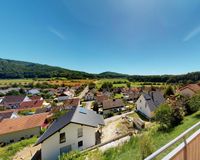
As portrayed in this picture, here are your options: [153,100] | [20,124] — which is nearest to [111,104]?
[153,100]

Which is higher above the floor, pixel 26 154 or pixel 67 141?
pixel 67 141

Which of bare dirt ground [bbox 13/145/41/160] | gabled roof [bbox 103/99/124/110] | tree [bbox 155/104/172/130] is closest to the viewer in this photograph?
tree [bbox 155/104/172/130]

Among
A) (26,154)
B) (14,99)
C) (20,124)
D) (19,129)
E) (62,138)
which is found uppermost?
(62,138)

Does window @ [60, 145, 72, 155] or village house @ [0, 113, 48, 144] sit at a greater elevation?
window @ [60, 145, 72, 155]

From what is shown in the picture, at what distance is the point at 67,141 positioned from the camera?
16.6 m

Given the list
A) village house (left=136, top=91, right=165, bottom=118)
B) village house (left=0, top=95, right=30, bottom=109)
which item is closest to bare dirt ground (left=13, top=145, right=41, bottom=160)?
village house (left=136, top=91, right=165, bottom=118)

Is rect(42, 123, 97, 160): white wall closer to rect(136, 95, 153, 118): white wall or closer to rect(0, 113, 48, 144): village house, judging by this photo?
rect(0, 113, 48, 144): village house

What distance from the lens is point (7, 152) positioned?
18797 mm

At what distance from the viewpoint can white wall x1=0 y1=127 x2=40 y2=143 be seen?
89.8ft

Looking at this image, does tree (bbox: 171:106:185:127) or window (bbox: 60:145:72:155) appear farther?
window (bbox: 60:145:72:155)

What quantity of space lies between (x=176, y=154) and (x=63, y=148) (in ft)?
52.8

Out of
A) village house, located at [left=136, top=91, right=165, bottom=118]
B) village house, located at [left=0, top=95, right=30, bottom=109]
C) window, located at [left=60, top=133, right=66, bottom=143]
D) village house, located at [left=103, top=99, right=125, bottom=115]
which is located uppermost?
village house, located at [left=136, top=91, right=165, bottom=118]

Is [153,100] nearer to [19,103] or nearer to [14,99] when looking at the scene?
[19,103]

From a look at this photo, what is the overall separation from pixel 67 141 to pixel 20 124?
56.9 feet
